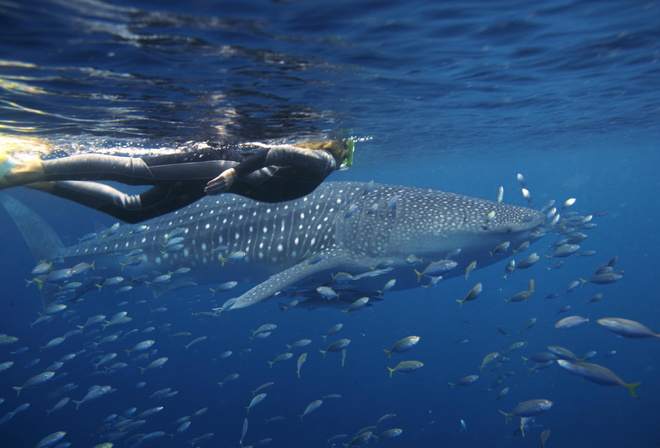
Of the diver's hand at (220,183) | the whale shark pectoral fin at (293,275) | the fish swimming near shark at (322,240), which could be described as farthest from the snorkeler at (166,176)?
the fish swimming near shark at (322,240)

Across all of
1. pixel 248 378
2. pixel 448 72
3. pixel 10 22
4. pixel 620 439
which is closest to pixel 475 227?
pixel 448 72

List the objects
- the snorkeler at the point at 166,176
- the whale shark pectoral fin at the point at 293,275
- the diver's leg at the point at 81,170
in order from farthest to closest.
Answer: the whale shark pectoral fin at the point at 293,275 < the snorkeler at the point at 166,176 < the diver's leg at the point at 81,170

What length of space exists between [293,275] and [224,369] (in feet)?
83.7

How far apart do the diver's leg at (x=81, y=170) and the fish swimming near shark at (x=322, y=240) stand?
235 centimetres

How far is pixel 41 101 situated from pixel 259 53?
14.1ft

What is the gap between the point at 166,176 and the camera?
471 cm

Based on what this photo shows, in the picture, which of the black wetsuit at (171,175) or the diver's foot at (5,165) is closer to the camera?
the diver's foot at (5,165)

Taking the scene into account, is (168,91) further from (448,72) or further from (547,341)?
(547,341)

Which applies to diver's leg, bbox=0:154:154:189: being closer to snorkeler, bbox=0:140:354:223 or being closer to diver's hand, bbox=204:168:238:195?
snorkeler, bbox=0:140:354:223

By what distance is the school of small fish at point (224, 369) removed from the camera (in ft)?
23.5

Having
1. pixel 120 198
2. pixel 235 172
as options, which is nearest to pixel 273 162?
pixel 235 172

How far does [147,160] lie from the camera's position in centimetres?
470

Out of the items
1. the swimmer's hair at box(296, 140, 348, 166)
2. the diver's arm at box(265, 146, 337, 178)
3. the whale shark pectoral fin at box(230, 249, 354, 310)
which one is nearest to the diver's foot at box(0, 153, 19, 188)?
the diver's arm at box(265, 146, 337, 178)

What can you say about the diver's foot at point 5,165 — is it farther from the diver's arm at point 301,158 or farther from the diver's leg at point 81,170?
the diver's arm at point 301,158
